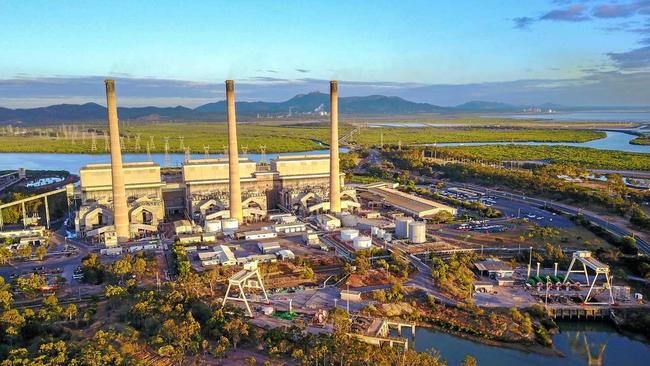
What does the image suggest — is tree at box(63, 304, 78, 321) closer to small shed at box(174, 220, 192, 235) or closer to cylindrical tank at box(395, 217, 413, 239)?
small shed at box(174, 220, 192, 235)

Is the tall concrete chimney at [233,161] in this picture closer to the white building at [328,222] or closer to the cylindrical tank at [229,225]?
the cylindrical tank at [229,225]

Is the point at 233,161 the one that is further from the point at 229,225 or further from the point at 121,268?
the point at 121,268

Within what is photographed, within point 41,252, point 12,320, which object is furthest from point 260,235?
point 12,320

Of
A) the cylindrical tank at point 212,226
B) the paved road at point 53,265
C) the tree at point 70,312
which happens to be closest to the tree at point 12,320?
the tree at point 70,312

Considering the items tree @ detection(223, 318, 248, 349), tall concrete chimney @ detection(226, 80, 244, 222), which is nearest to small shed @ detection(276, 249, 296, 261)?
tall concrete chimney @ detection(226, 80, 244, 222)

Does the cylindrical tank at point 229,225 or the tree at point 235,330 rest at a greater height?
the cylindrical tank at point 229,225

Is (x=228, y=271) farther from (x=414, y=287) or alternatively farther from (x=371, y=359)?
(x=371, y=359)

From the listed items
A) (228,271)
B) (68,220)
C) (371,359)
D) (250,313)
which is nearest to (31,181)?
(68,220)
